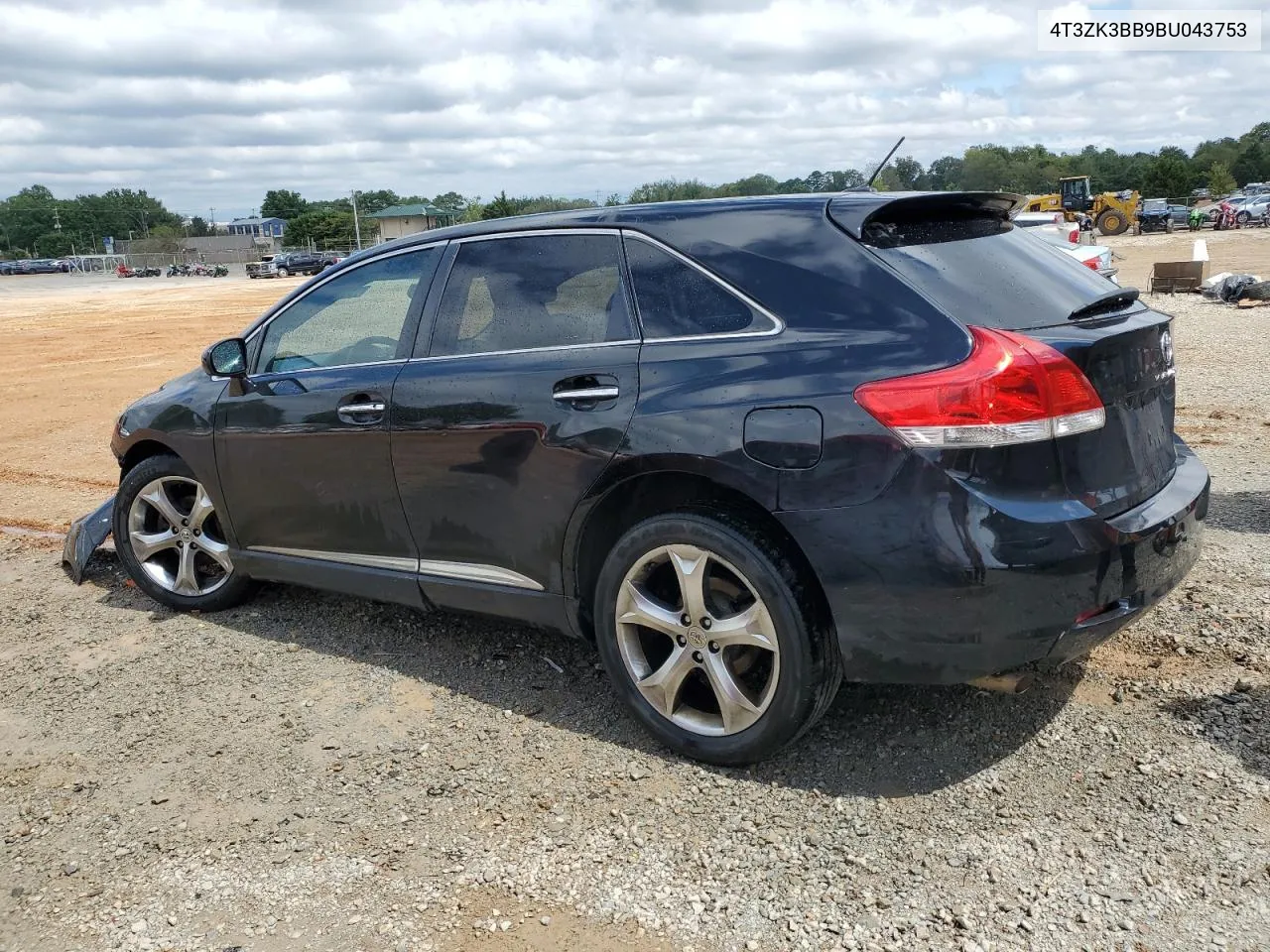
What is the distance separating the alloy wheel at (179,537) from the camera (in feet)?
16.6

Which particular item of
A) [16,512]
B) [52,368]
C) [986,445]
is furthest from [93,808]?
[52,368]

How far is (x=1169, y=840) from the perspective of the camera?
288 cm

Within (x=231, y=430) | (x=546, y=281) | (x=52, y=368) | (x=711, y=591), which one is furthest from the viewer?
(x=52, y=368)

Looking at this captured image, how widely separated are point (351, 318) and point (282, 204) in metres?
155

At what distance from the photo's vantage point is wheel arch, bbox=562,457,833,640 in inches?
126

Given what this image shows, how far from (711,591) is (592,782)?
2.40 feet

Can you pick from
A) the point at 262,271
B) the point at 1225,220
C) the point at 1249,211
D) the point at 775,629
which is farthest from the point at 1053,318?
the point at 262,271

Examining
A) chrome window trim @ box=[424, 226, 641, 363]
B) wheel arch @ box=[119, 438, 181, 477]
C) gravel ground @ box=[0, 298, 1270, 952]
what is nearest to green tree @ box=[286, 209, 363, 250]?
wheel arch @ box=[119, 438, 181, 477]

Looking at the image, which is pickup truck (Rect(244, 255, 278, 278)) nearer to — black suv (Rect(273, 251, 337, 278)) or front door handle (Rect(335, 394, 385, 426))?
black suv (Rect(273, 251, 337, 278))

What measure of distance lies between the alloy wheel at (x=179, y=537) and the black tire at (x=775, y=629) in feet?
8.13

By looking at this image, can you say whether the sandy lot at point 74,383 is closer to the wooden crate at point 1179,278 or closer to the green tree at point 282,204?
the wooden crate at point 1179,278

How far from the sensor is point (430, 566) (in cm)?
412

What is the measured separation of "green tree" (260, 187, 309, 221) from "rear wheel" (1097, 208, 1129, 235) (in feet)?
390

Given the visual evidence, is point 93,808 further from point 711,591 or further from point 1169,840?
point 1169,840
